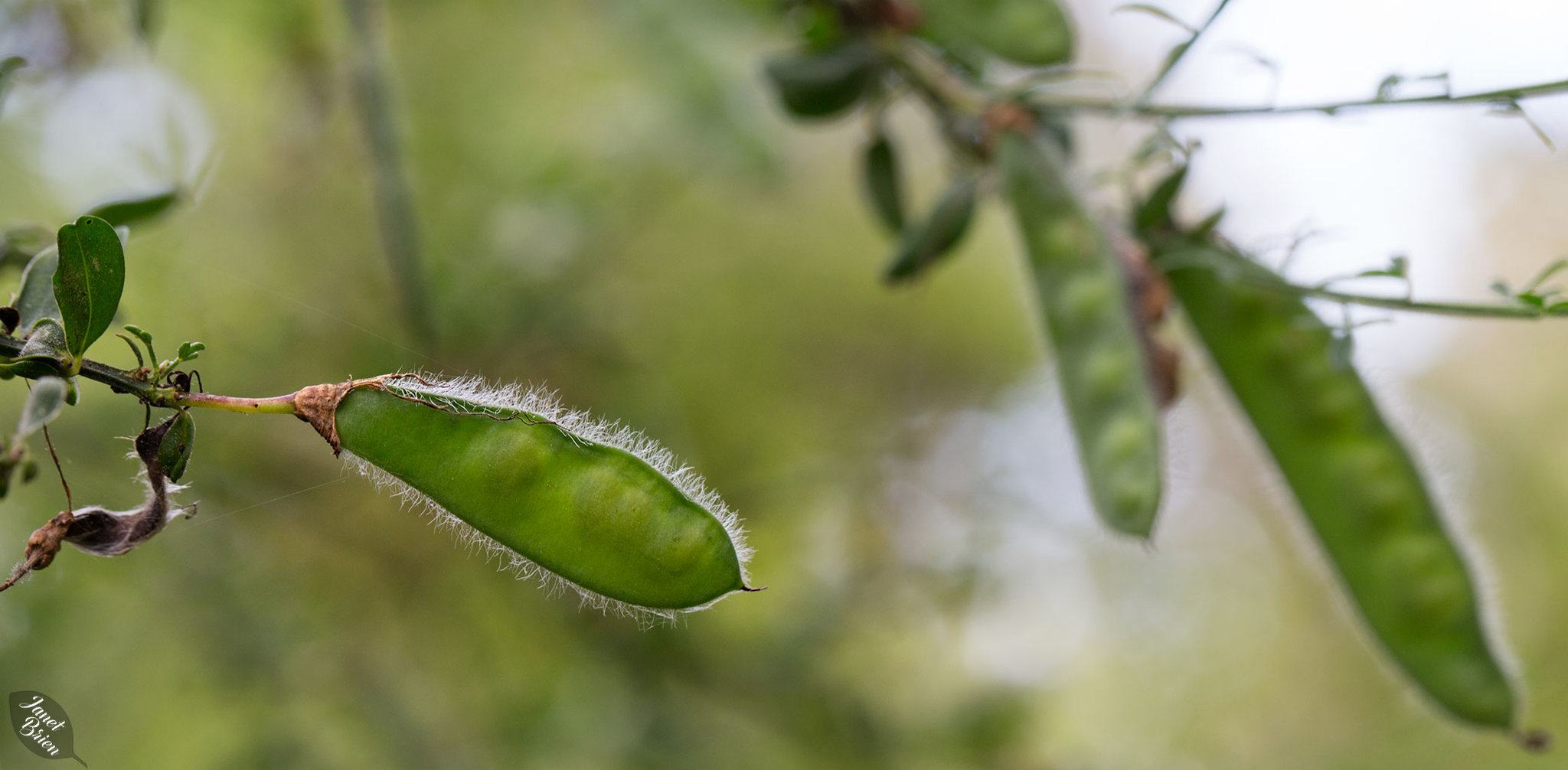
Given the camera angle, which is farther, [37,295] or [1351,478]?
[1351,478]

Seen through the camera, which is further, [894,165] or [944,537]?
[944,537]

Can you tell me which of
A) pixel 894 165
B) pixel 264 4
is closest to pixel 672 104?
pixel 894 165

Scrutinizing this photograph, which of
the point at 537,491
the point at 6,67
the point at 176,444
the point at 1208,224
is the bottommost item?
the point at 1208,224

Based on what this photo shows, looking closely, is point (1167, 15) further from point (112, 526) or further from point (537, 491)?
point (112, 526)

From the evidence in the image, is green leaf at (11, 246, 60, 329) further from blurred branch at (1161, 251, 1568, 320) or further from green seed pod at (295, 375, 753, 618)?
blurred branch at (1161, 251, 1568, 320)

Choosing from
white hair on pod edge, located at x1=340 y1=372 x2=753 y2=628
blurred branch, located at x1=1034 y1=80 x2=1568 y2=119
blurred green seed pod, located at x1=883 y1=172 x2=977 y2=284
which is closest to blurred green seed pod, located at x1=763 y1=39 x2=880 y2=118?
blurred green seed pod, located at x1=883 y1=172 x2=977 y2=284

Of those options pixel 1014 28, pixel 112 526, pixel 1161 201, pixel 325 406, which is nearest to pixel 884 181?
pixel 1014 28

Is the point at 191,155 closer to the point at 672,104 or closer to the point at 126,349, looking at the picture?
the point at 126,349
